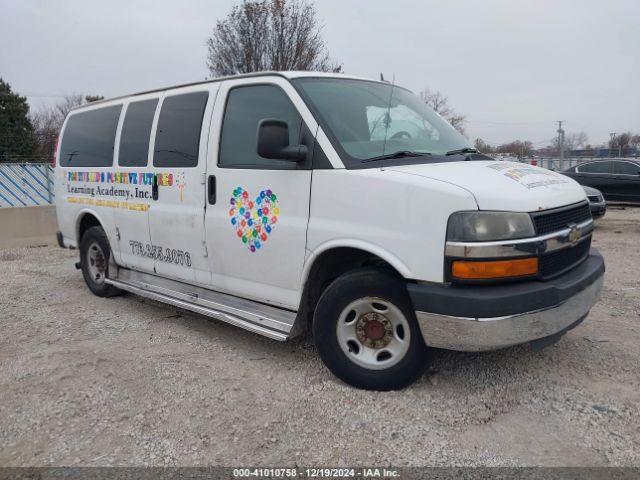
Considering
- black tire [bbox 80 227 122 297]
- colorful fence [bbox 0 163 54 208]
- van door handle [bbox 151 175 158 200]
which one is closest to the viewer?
van door handle [bbox 151 175 158 200]

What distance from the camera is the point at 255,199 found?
3980 millimetres

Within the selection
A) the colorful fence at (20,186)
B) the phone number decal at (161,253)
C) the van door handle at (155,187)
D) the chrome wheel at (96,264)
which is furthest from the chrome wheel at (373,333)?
the colorful fence at (20,186)

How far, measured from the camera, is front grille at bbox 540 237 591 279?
10.4ft

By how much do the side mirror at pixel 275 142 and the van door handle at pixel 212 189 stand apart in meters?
0.86

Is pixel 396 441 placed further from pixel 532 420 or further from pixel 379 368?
pixel 532 420

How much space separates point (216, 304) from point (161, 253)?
36.7 inches

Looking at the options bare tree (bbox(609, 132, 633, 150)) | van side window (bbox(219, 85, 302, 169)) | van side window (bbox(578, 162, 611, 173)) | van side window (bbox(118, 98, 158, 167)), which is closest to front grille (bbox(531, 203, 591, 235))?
van side window (bbox(219, 85, 302, 169))

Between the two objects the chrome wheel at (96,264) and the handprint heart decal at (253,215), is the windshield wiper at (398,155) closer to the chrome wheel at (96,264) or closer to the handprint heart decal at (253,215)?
the handprint heart decal at (253,215)

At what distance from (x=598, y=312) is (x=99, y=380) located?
14.5 feet

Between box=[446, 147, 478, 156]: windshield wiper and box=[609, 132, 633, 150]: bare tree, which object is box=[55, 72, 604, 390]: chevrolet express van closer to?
box=[446, 147, 478, 156]: windshield wiper

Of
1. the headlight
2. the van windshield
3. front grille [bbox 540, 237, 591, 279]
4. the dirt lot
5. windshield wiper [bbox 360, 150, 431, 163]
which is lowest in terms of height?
the dirt lot

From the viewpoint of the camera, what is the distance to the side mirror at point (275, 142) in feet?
11.4

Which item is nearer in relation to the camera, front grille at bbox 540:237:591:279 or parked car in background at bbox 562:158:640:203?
front grille at bbox 540:237:591:279

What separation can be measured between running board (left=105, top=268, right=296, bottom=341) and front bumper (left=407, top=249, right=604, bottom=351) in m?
1.09
